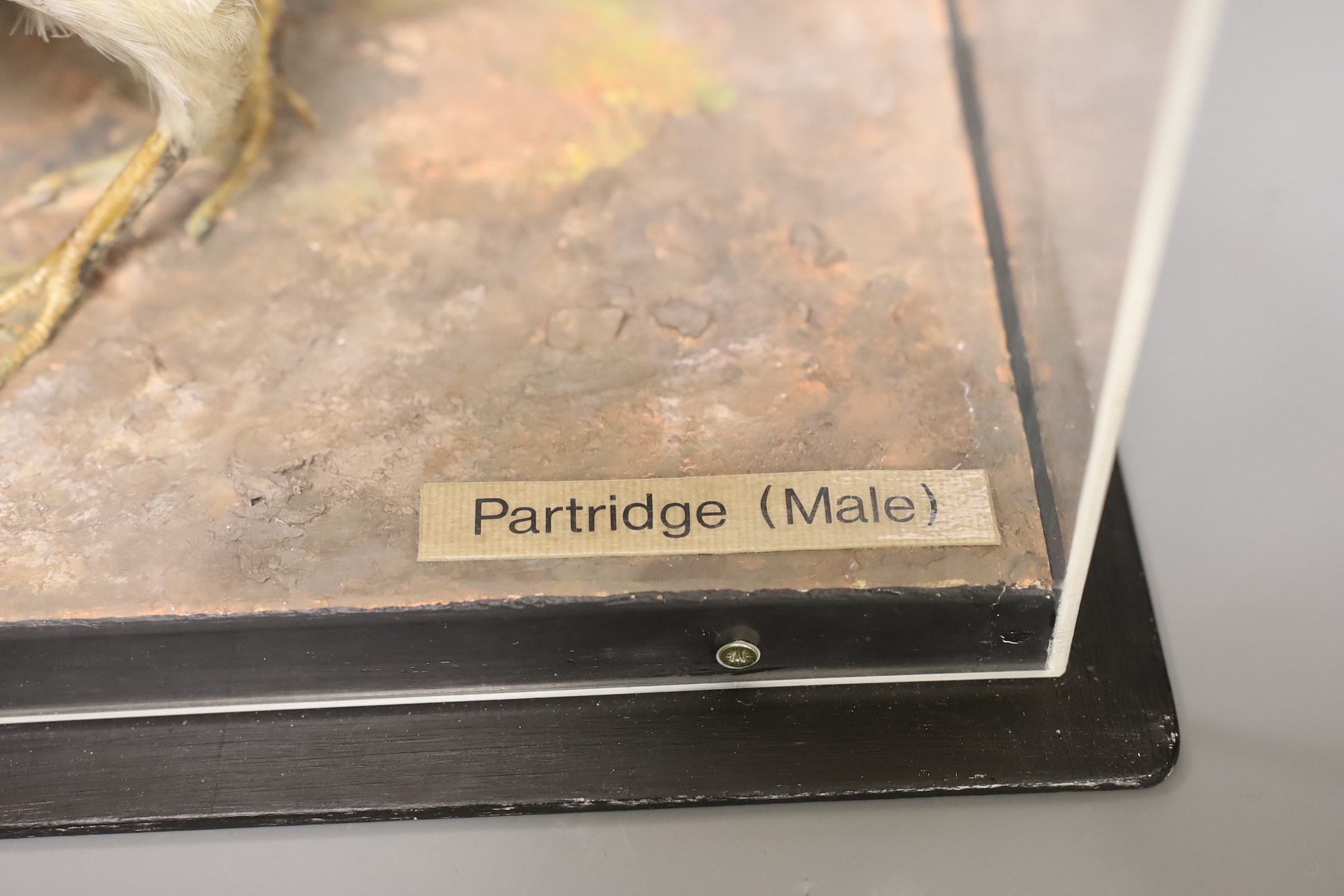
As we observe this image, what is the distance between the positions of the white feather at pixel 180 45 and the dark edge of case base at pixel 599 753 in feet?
2.07

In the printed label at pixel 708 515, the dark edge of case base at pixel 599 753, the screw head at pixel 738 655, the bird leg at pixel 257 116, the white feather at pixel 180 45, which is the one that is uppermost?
the white feather at pixel 180 45

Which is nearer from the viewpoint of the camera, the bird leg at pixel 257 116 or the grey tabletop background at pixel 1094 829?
the grey tabletop background at pixel 1094 829

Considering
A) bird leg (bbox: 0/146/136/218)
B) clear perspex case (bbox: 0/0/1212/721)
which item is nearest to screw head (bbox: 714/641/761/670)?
clear perspex case (bbox: 0/0/1212/721)

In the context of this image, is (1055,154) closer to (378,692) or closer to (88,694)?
(378,692)

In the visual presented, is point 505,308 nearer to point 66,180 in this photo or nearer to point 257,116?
point 257,116

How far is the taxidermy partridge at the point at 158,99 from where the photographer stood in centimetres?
108

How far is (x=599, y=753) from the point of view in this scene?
103 cm

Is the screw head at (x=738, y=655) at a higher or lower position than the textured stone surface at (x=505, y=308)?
lower

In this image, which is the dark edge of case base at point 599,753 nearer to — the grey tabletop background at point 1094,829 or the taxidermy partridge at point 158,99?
the grey tabletop background at point 1094,829

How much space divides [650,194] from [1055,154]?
472mm

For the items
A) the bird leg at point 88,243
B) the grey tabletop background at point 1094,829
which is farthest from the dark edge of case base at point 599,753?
the bird leg at point 88,243

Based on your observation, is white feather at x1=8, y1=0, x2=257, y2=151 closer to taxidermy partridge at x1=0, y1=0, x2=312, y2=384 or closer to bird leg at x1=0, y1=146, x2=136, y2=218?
taxidermy partridge at x1=0, y1=0, x2=312, y2=384

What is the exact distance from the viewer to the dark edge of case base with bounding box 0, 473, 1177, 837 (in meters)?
1.00

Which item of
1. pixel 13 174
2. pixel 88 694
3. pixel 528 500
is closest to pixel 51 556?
pixel 88 694
